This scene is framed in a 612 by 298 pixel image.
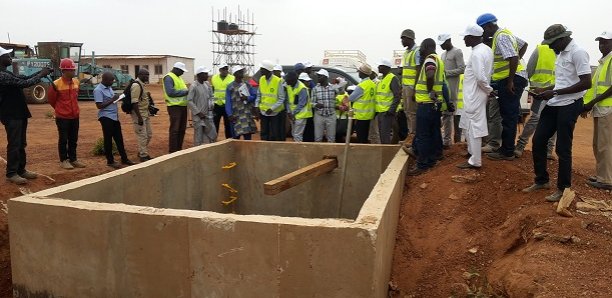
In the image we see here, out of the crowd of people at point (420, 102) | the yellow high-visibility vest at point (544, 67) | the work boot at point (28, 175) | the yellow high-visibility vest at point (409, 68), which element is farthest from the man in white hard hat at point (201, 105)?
the yellow high-visibility vest at point (544, 67)

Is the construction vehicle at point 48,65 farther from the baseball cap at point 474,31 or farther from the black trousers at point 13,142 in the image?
the baseball cap at point 474,31

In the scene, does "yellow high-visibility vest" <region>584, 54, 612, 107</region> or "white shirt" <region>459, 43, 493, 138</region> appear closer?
"yellow high-visibility vest" <region>584, 54, 612, 107</region>

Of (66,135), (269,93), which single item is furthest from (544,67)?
(66,135)

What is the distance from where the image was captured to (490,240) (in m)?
4.31

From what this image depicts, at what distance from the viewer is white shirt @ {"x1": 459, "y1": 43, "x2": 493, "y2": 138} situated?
511 cm

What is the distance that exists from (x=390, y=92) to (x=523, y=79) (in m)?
1.87

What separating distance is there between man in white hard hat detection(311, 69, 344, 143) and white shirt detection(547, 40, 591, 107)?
153 inches

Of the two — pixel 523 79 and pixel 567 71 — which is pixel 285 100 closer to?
pixel 523 79

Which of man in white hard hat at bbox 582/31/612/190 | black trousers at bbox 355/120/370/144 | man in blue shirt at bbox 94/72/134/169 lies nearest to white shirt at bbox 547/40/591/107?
man in white hard hat at bbox 582/31/612/190

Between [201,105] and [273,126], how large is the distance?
1186 millimetres

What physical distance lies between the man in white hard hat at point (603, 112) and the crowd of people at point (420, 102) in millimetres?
11

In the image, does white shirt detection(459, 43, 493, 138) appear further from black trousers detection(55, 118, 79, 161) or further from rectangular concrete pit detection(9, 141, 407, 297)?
black trousers detection(55, 118, 79, 161)

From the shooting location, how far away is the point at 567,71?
14.7 feet

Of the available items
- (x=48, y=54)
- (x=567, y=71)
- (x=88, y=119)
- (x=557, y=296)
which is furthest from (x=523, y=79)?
(x=48, y=54)
